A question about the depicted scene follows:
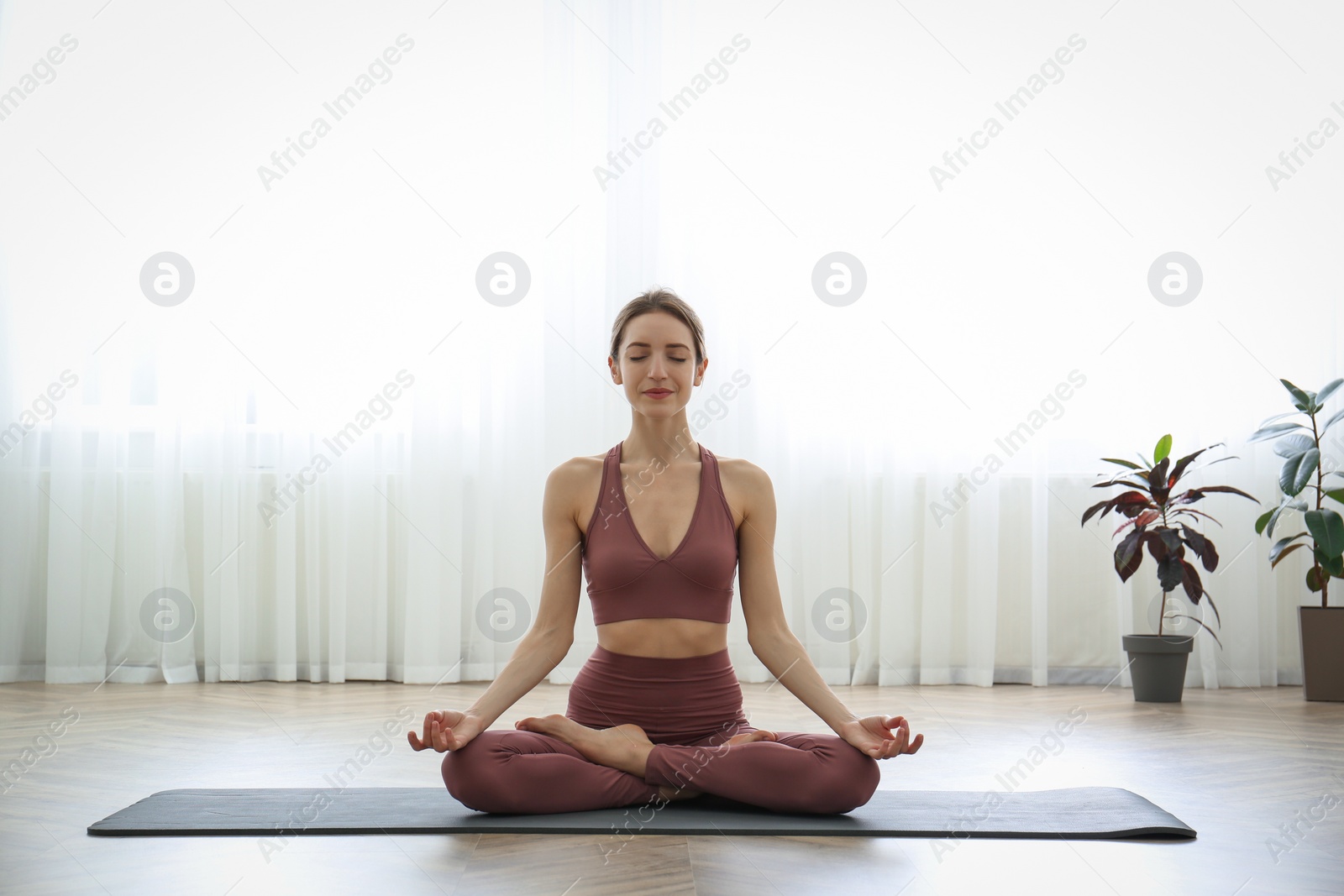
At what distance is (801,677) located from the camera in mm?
1825

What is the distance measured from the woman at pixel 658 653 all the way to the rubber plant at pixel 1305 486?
2418 millimetres

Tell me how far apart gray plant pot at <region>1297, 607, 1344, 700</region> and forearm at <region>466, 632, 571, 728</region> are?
2886 mm

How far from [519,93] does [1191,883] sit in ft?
11.5

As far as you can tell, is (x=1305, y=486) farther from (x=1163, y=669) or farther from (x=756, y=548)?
(x=756, y=548)

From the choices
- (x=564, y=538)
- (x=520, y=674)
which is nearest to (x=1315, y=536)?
(x=564, y=538)

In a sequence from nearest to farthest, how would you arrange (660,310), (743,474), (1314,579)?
(660,310), (743,474), (1314,579)

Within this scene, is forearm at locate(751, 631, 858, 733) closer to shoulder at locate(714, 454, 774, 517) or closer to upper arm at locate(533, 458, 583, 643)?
shoulder at locate(714, 454, 774, 517)

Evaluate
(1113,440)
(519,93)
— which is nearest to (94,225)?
(519,93)

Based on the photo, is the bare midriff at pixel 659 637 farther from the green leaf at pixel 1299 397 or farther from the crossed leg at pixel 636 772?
the green leaf at pixel 1299 397

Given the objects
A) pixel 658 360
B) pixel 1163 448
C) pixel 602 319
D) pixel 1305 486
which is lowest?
pixel 1305 486

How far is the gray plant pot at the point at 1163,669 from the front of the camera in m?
3.43

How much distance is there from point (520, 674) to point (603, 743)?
0.62ft

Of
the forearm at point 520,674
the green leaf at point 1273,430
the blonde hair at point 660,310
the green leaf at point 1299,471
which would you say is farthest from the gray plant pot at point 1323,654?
the forearm at point 520,674

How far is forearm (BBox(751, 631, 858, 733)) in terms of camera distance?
1.76 meters
